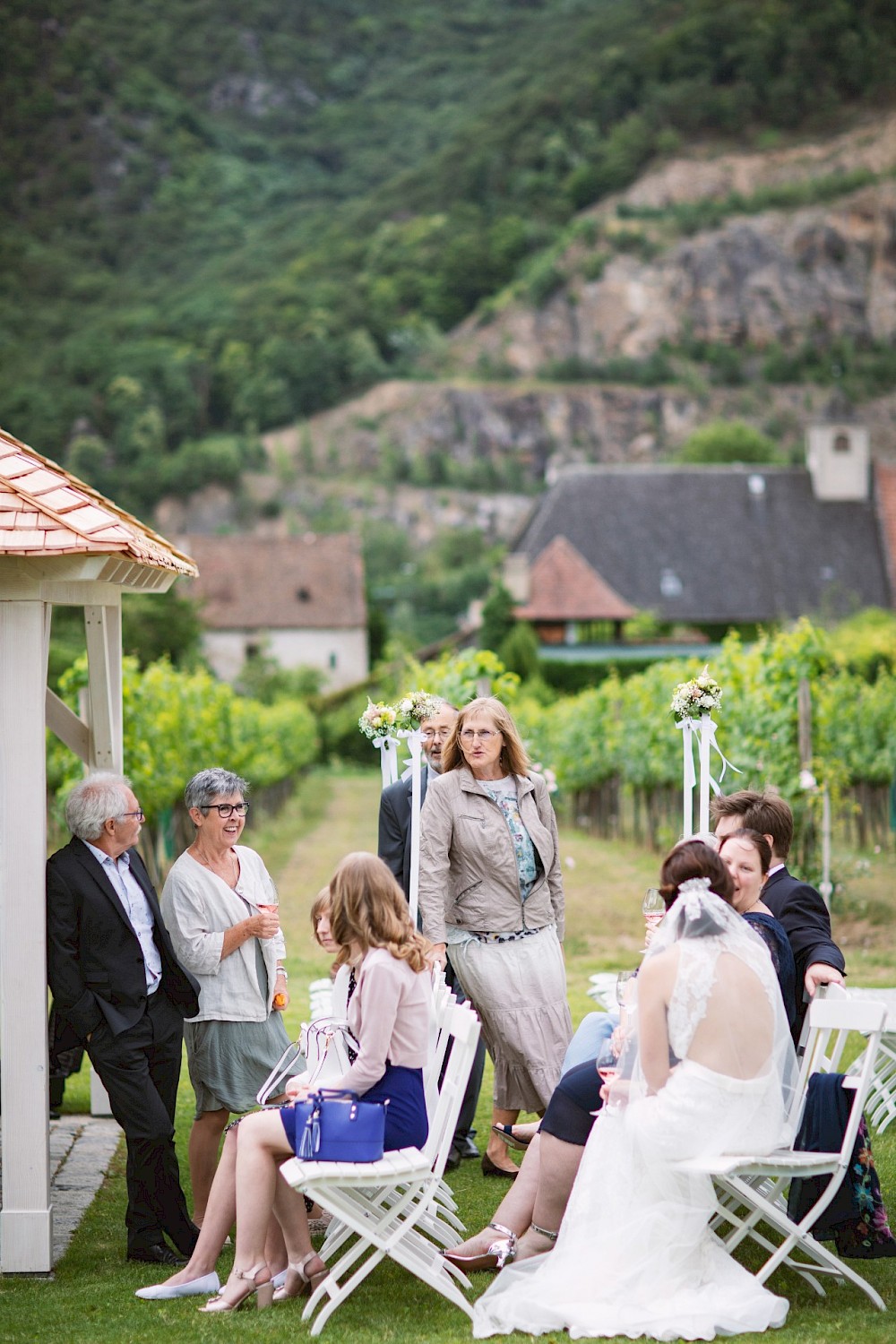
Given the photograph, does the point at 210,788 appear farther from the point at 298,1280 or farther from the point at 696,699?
the point at 696,699

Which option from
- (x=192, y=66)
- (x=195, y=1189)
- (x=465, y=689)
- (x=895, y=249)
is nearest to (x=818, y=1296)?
(x=195, y=1189)

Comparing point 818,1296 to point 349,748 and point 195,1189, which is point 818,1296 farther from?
point 349,748

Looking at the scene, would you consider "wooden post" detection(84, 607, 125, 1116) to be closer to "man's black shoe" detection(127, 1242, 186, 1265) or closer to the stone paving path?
the stone paving path

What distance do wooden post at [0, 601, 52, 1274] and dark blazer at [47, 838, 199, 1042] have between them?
0.19 ft

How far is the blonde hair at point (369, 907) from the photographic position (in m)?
4.36

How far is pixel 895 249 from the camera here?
102 metres

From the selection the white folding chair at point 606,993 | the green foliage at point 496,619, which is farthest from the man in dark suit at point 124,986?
the green foliage at point 496,619

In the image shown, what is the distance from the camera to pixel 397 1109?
14.4ft

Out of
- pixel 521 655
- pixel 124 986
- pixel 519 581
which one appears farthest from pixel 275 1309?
pixel 519 581

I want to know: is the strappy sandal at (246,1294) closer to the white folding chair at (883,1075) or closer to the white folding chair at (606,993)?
the white folding chair at (606,993)

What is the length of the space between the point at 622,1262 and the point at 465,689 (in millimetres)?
8213

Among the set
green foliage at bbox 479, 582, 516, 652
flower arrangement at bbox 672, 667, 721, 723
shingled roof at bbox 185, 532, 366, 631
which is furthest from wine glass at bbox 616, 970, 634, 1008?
→ shingled roof at bbox 185, 532, 366, 631

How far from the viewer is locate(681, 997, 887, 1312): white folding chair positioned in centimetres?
411

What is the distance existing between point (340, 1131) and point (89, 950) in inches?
46.0
